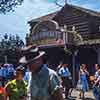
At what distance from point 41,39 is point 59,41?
3130 mm

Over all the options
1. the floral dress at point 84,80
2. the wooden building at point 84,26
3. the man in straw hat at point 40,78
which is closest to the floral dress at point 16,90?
the man in straw hat at point 40,78

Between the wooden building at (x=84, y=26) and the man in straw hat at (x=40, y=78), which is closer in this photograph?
the man in straw hat at (x=40, y=78)

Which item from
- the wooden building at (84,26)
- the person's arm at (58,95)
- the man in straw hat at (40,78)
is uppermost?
the wooden building at (84,26)

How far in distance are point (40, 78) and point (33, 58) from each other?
23 centimetres

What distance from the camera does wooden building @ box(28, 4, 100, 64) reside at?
91.1ft

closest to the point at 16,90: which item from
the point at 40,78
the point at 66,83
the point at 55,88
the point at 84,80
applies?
the point at 40,78

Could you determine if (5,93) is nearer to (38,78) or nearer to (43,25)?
(38,78)

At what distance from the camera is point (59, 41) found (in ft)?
94.0

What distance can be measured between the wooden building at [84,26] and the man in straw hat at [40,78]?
68.9 ft

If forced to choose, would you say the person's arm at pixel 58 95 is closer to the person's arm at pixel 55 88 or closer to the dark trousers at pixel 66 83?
the person's arm at pixel 55 88

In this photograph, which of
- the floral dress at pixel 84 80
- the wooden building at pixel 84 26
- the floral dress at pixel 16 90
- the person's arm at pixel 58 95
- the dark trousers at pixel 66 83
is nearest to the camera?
the person's arm at pixel 58 95

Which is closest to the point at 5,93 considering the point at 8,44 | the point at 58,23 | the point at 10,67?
the point at 10,67

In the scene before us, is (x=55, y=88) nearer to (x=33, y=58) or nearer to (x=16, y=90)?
(x=33, y=58)

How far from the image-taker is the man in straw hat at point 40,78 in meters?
4.86
